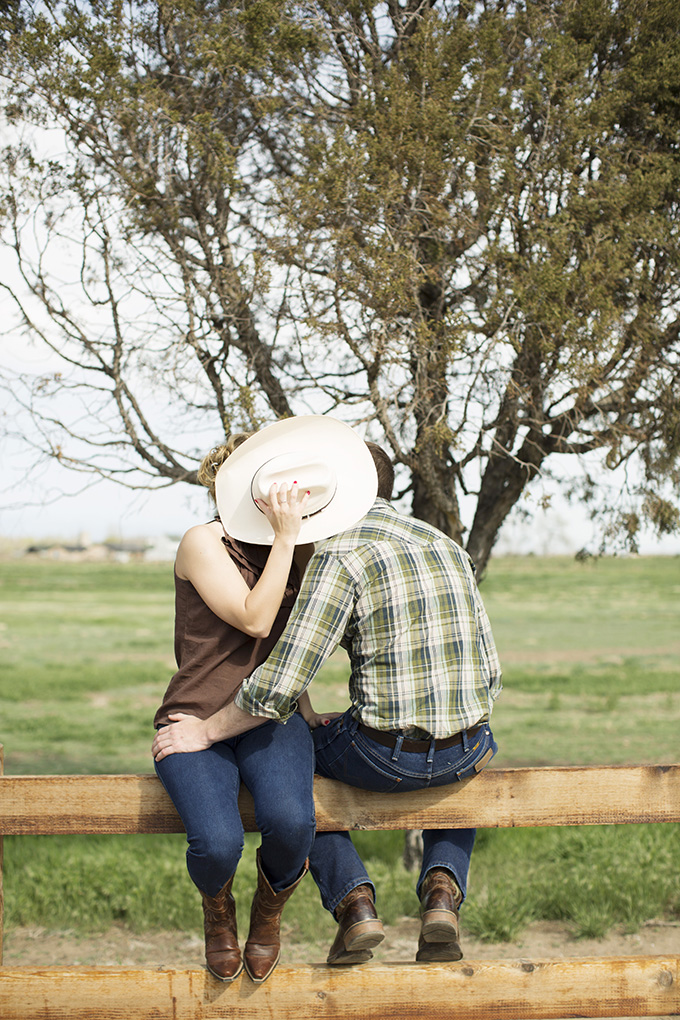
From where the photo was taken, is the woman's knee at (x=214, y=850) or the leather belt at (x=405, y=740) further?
the leather belt at (x=405, y=740)

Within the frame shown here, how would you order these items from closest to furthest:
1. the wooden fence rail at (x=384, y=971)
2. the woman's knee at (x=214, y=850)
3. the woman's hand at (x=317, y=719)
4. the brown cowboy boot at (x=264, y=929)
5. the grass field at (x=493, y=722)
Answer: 1. the woman's knee at (x=214, y=850)
2. the brown cowboy boot at (x=264, y=929)
3. the wooden fence rail at (x=384, y=971)
4. the woman's hand at (x=317, y=719)
5. the grass field at (x=493, y=722)

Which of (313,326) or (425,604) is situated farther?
(313,326)

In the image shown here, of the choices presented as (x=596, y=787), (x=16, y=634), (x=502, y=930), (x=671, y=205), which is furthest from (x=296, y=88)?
(x=16, y=634)

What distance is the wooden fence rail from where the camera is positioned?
2.42 metres

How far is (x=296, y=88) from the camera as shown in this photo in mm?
4125

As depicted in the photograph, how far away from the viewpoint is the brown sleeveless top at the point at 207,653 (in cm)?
240

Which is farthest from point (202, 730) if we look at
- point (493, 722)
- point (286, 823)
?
point (493, 722)

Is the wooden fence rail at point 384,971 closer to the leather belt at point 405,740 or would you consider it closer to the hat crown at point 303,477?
the leather belt at point 405,740

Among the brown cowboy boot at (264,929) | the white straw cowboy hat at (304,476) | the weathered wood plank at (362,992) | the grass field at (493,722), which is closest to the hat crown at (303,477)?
the white straw cowboy hat at (304,476)

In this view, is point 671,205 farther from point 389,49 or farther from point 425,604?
point 425,604

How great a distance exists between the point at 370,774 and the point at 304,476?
867 mm

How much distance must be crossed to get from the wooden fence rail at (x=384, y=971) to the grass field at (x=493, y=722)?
2.38 m

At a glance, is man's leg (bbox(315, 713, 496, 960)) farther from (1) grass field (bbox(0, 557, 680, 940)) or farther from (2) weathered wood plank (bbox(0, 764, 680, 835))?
(1) grass field (bbox(0, 557, 680, 940))

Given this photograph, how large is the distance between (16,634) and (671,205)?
127ft
